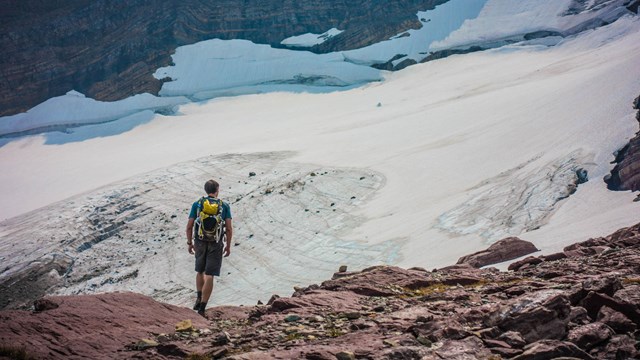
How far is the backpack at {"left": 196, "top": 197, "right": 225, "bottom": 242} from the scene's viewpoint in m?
11.1

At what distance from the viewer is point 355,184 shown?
3300 centimetres

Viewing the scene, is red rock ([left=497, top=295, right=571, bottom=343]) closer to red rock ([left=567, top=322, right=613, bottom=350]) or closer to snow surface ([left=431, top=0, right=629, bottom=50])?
red rock ([left=567, top=322, right=613, bottom=350])

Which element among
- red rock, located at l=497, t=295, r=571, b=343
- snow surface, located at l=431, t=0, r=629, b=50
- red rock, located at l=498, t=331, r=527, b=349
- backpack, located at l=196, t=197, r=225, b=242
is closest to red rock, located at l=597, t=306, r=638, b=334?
red rock, located at l=497, t=295, r=571, b=343

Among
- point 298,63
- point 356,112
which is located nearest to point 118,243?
point 356,112

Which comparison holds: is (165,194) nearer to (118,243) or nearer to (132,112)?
(118,243)

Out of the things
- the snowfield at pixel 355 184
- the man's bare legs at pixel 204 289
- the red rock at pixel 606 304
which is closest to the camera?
the red rock at pixel 606 304

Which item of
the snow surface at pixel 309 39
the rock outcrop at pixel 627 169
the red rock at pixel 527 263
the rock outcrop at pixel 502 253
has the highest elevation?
the red rock at pixel 527 263

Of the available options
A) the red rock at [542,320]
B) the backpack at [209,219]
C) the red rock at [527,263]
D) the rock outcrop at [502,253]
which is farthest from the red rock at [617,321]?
the rock outcrop at [502,253]

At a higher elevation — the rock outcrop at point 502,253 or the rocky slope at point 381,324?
the rocky slope at point 381,324

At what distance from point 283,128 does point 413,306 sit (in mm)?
41087

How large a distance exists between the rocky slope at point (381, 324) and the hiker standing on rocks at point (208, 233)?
56cm

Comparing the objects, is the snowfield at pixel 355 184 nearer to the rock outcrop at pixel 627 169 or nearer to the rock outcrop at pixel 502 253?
the rock outcrop at pixel 627 169

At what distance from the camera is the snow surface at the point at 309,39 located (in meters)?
76.1

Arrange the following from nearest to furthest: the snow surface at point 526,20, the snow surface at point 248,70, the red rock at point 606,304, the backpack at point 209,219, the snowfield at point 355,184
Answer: the red rock at point 606,304, the backpack at point 209,219, the snowfield at point 355,184, the snow surface at point 526,20, the snow surface at point 248,70
